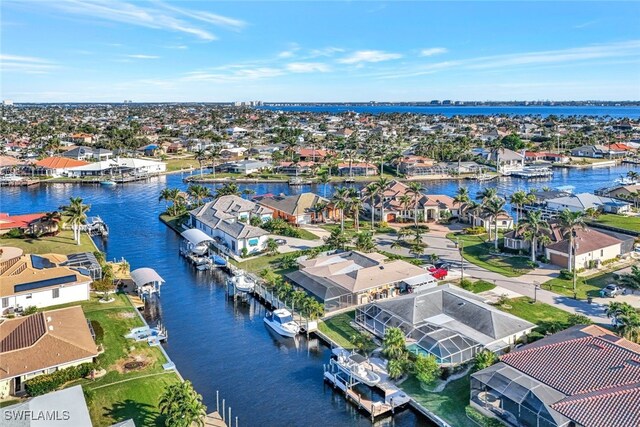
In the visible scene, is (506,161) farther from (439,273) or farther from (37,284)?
(37,284)

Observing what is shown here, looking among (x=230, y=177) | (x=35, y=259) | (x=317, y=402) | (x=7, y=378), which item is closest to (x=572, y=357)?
(x=317, y=402)

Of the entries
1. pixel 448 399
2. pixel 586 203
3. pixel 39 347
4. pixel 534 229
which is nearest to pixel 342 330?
pixel 448 399

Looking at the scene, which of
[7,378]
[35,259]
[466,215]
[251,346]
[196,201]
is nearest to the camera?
[7,378]

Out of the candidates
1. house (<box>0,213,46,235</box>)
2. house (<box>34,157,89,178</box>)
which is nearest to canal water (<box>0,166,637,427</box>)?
house (<box>0,213,46,235</box>)

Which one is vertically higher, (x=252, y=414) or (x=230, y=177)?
(x=230, y=177)

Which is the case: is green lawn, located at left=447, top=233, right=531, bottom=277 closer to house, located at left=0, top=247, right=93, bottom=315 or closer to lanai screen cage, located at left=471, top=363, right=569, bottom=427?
lanai screen cage, located at left=471, top=363, right=569, bottom=427

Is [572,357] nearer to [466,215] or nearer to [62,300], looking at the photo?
[62,300]
